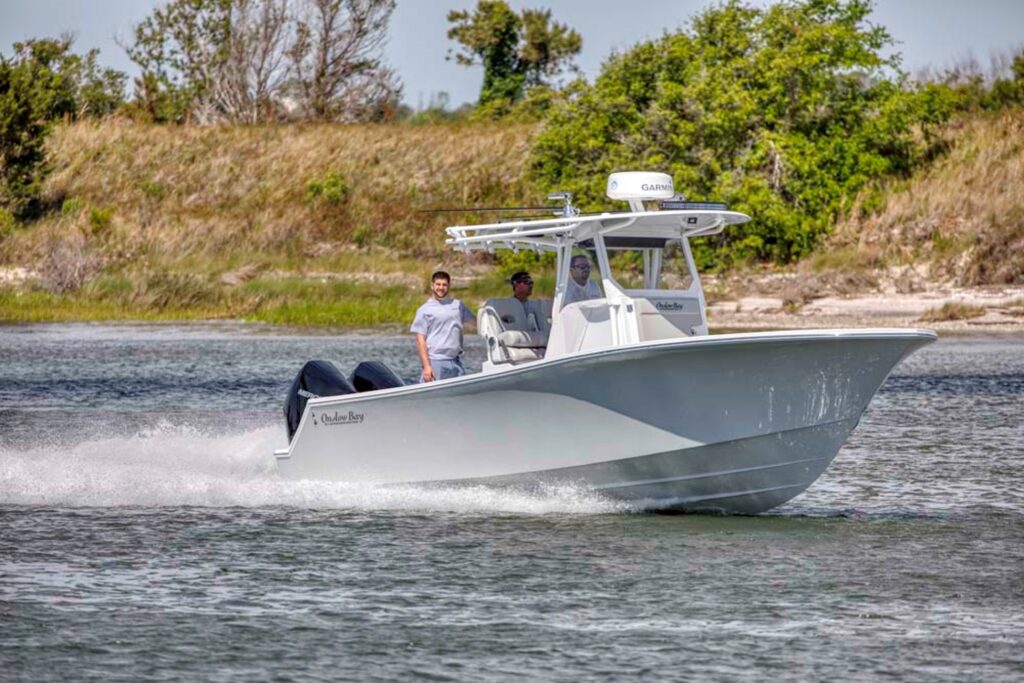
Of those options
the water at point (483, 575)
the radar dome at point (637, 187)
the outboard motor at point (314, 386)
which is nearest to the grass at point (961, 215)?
the water at point (483, 575)

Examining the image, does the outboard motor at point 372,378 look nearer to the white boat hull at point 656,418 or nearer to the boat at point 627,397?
the boat at point 627,397

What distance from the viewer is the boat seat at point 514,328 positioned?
1264cm

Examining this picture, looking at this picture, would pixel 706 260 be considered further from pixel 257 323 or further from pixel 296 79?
pixel 296 79

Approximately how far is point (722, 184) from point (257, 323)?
39.7ft

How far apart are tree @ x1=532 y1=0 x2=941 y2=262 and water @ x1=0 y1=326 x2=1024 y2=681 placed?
25417mm

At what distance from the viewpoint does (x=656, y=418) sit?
11781 mm

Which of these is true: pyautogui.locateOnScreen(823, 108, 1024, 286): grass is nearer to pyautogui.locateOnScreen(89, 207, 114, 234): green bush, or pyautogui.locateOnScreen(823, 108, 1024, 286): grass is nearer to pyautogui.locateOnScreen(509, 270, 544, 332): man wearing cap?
pyautogui.locateOnScreen(89, 207, 114, 234): green bush

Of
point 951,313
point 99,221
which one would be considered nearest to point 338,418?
point 951,313

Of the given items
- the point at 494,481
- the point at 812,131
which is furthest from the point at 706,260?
the point at 494,481

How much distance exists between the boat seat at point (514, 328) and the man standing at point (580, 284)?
15.6 inches

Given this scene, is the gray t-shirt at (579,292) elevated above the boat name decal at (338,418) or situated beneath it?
elevated above

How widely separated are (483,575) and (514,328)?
269 centimetres

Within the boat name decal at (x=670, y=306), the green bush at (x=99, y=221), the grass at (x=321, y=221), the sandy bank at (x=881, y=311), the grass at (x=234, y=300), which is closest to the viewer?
the boat name decal at (x=670, y=306)

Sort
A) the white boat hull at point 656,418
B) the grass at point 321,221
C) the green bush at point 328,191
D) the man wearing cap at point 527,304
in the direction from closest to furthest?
the white boat hull at point 656,418 → the man wearing cap at point 527,304 → the grass at point 321,221 → the green bush at point 328,191
